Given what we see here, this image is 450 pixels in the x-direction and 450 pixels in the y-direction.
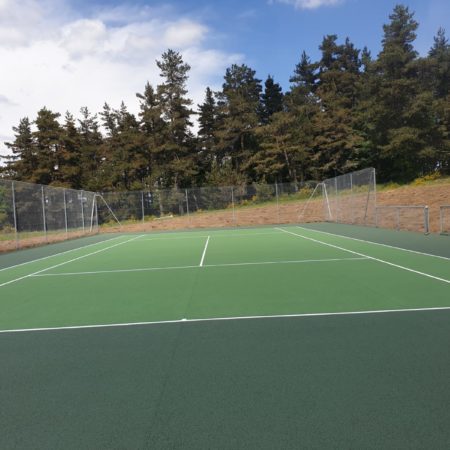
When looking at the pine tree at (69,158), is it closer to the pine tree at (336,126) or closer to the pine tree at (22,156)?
the pine tree at (22,156)

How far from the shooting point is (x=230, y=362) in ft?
12.6

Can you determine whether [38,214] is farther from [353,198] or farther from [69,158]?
[69,158]

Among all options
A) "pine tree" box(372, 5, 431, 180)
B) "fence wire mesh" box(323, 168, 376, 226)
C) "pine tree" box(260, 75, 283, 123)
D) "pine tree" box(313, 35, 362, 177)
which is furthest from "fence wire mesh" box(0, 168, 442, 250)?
"pine tree" box(260, 75, 283, 123)

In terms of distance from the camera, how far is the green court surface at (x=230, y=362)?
2664mm

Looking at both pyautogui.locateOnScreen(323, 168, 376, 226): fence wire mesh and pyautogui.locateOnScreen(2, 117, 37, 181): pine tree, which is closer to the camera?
pyautogui.locateOnScreen(323, 168, 376, 226): fence wire mesh

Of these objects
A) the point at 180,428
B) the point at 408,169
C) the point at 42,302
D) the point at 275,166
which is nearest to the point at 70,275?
the point at 42,302

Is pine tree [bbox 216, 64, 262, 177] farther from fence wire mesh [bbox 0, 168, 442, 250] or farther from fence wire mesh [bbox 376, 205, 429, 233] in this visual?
fence wire mesh [bbox 376, 205, 429, 233]

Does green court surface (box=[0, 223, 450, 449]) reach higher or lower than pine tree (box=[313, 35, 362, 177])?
lower

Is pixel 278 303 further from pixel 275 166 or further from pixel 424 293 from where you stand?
pixel 275 166

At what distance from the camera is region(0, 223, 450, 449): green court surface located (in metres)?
2.66

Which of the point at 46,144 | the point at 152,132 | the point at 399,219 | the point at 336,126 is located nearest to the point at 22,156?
the point at 46,144

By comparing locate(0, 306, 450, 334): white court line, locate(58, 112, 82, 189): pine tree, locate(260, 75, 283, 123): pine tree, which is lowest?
locate(0, 306, 450, 334): white court line

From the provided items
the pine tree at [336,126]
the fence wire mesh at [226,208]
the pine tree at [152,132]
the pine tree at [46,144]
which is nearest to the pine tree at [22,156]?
the pine tree at [46,144]

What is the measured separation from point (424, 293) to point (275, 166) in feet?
130
